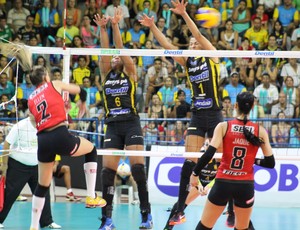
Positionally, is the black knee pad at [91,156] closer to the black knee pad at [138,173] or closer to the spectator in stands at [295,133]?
the black knee pad at [138,173]

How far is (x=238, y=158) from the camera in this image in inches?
327

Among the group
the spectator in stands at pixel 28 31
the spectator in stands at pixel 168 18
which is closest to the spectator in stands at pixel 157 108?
the spectator in stands at pixel 168 18

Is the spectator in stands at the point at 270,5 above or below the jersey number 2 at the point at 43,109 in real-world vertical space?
above

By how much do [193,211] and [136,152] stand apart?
404 centimetres

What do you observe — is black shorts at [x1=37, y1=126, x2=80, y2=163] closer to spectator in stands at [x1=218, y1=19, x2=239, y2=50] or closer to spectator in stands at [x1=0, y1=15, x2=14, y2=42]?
spectator in stands at [x1=218, y1=19, x2=239, y2=50]

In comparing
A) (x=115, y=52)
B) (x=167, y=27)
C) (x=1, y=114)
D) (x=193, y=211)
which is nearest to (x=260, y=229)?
(x=193, y=211)

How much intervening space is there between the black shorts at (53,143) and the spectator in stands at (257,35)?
35.3 ft

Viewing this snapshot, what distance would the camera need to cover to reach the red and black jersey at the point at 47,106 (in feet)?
29.1

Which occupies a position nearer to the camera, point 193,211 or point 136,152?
point 136,152

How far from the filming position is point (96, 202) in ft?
31.6

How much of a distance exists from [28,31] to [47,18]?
850 millimetres

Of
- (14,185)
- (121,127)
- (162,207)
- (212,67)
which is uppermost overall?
Result: (212,67)

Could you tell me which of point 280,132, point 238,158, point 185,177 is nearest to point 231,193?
point 238,158

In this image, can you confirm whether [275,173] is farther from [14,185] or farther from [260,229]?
[14,185]
